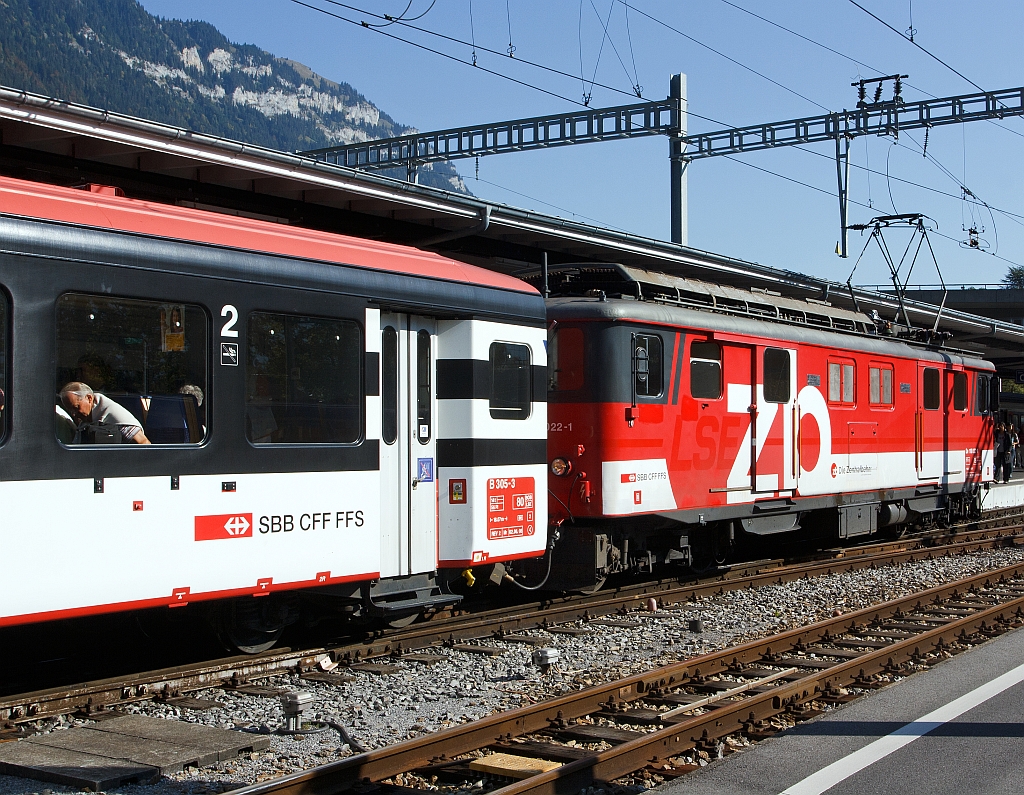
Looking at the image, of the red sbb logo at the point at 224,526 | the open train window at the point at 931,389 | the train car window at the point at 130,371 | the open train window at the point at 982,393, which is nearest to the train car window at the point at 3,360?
the train car window at the point at 130,371

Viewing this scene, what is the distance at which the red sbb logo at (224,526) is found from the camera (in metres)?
7.01

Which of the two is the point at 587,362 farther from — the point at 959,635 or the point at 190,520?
the point at 190,520

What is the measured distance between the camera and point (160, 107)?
189 metres

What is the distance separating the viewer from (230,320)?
23.8 feet

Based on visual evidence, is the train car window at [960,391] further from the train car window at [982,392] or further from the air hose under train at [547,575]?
the air hose under train at [547,575]

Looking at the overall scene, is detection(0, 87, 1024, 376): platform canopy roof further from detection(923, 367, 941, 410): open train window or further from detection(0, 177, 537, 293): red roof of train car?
detection(923, 367, 941, 410): open train window

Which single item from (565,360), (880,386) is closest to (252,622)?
(565,360)

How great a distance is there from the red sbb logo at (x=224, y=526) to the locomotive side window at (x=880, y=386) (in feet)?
34.8

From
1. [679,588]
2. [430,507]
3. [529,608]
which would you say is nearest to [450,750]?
[430,507]

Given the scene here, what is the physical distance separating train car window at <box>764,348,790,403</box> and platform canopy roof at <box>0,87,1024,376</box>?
3249 mm

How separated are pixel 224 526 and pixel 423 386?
2.25 meters

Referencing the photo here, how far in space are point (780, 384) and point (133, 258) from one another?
8750 mm

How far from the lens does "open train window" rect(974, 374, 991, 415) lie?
19.4 meters

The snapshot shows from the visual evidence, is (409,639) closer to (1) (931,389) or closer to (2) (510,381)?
(2) (510,381)
